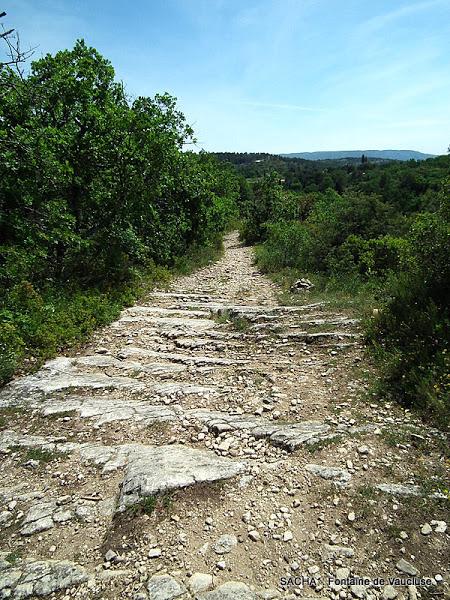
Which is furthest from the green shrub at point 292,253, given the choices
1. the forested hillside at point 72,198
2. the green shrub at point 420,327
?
the green shrub at point 420,327

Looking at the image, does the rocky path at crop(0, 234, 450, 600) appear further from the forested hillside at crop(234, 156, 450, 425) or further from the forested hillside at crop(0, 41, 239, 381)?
the forested hillside at crop(0, 41, 239, 381)

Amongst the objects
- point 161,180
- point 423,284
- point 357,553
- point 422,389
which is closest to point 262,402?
point 422,389

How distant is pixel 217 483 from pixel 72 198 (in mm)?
9308

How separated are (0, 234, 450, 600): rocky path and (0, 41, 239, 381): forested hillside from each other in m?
1.79

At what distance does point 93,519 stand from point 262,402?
2.69 meters

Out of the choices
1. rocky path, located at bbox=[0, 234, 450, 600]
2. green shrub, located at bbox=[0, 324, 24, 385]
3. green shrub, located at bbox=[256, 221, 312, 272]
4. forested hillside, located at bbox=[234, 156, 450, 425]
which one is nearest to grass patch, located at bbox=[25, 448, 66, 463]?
rocky path, located at bbox=[0, 234, 450, 600]

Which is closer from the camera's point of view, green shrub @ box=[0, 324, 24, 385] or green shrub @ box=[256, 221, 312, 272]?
green shrub @ box=[0, 324, 24, 385]

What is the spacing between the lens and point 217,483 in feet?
12.2

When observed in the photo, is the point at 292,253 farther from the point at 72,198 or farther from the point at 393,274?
the point at 72,198

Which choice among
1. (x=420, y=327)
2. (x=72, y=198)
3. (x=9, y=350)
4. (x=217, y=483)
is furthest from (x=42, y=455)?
(x=72, y=198)

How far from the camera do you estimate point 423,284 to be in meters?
6.60

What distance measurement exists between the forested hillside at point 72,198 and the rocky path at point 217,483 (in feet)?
5.87

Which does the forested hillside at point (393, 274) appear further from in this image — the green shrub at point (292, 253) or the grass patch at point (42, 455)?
the grass patch at point (42, 455)

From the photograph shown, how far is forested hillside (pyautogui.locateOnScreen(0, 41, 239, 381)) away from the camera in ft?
24.0
